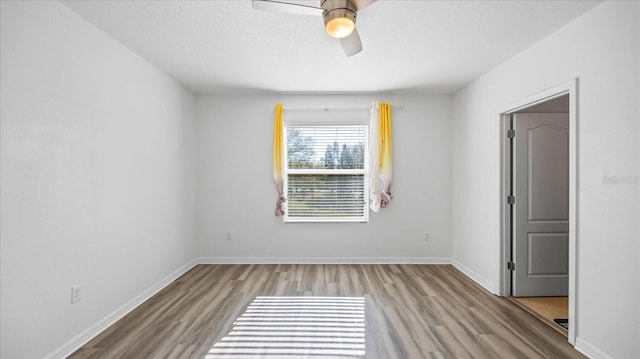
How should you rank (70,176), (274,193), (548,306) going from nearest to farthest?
(70,176) → (548,306) → (274,193)

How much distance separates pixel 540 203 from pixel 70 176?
14.4ft

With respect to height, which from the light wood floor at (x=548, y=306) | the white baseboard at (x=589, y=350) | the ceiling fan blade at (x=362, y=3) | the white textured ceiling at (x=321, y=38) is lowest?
the light wood floor at (x=548, y=306)

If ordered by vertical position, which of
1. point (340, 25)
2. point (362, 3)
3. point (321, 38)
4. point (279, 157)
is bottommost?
point (279, 157)

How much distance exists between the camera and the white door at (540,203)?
3.42 metres

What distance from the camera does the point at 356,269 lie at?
447 centimetres

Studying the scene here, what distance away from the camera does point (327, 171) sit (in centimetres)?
481

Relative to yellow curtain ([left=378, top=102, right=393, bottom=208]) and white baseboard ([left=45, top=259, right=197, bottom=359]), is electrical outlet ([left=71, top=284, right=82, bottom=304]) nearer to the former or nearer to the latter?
white baseboard ([left=45, top=259, right=197, bottom=359])

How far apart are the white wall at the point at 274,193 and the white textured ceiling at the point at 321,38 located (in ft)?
2.31

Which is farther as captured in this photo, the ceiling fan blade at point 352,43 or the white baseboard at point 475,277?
the white baseboard at point 475,277

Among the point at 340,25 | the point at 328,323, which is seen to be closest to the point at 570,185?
the point at 340,25

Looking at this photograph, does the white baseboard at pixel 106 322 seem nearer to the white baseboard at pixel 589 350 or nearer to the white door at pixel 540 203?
the white baseboard at pixel 589 350

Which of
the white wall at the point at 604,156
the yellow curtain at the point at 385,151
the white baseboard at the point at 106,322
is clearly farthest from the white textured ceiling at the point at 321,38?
the white baseboard at the point at 106,322

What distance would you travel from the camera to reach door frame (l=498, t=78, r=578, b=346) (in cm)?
246

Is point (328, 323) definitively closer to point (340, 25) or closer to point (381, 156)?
point (340, 25)
